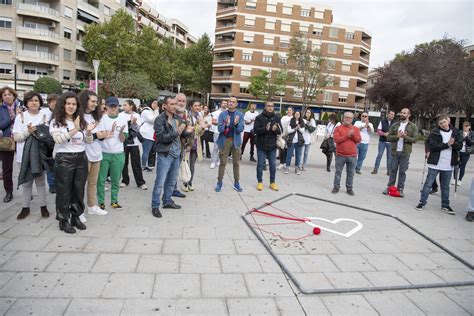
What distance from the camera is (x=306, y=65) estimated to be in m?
45.8

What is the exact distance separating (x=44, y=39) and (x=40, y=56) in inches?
82.6

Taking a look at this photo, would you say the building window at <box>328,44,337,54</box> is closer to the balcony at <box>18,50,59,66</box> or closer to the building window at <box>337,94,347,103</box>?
the building window at <box>337,94,347,103</box>

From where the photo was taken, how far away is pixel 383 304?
319 cm

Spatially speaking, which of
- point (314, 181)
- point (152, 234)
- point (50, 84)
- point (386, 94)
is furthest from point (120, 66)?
point (152, 234)

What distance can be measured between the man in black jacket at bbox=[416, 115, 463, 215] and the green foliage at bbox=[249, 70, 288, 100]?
42162 mm

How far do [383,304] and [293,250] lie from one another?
134cm

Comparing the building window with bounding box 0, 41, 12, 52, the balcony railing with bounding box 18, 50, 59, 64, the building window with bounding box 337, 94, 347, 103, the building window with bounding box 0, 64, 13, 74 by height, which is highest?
the building window with bounding box 0, 41, 12, 52

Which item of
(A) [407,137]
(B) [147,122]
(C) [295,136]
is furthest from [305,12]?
(B) [147,122]

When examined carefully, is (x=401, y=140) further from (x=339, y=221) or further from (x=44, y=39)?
(x=44, y=39)

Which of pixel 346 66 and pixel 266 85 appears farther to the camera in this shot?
pixel 346 66

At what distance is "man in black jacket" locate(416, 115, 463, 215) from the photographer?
652 cm

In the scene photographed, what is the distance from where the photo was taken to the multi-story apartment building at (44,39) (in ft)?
129

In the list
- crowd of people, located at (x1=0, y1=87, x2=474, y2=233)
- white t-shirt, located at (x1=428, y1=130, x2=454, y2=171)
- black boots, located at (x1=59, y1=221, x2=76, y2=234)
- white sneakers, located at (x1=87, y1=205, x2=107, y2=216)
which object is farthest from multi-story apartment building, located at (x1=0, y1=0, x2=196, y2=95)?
white t-shirt, located at (x1=428, y1=130, x2=454, y2=171)

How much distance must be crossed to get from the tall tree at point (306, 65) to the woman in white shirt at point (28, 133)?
43.2 meters
